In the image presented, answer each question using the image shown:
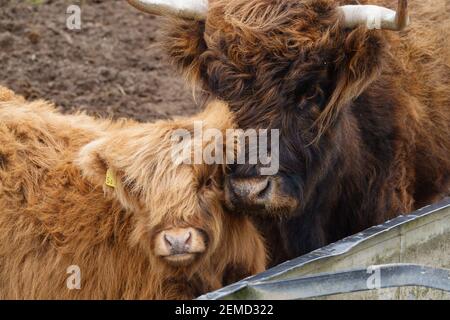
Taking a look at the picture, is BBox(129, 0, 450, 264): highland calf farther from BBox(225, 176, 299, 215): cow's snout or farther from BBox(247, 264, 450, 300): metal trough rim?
BBox(247, 264, 450, 300): metal trough rim

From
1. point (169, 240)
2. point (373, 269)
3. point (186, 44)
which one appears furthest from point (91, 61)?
point (373, 269)

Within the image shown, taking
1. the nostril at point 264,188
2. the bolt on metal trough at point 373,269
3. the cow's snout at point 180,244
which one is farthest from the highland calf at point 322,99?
the bolt on metal trough at point 373,269

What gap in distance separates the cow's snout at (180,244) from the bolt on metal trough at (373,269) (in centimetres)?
54

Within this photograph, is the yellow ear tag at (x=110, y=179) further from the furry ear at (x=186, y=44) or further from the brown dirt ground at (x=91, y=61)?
the brown dirt ground at (x=91, y=61)

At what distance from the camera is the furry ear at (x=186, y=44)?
515 centimetres

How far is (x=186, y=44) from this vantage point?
205 inches

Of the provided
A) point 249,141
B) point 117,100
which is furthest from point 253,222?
point 117,100

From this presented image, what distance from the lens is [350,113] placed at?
537cm

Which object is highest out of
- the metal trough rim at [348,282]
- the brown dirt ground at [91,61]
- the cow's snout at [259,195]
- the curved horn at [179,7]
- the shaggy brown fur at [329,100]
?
the brown dirt ground at [91,61]

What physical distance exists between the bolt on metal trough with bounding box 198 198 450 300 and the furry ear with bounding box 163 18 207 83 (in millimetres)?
1482

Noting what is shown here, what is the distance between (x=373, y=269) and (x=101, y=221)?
169 centimetres
